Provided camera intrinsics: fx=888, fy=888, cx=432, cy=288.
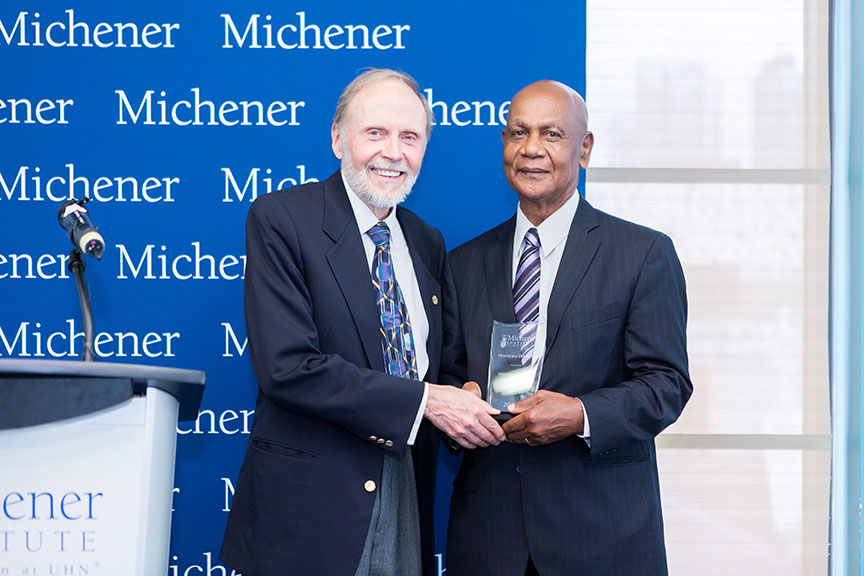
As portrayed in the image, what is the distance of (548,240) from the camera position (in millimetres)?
2352

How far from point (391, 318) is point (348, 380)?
0.24 metres

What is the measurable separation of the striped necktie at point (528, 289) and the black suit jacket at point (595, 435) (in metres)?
0.03

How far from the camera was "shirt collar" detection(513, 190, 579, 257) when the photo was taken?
2.35m

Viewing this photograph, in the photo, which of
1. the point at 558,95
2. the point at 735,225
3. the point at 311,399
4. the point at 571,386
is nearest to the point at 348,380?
the point at 311,399

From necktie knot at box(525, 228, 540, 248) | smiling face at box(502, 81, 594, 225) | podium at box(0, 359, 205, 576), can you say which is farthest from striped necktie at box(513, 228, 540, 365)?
podium at box(0, 359, 205, 576)

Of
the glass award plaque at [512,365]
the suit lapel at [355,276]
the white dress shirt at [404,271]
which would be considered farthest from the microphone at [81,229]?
the glass award plaque at [512,365]

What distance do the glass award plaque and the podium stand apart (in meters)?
0.84

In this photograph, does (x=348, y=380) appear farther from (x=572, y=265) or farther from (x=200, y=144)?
(x=200, y=144)

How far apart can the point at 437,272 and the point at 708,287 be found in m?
1.07

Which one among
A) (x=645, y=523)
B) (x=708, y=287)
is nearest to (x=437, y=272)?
(x=645, y=523)

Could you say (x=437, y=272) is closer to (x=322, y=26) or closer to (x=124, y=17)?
(x=322, y=26)

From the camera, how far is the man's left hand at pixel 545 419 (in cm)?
202

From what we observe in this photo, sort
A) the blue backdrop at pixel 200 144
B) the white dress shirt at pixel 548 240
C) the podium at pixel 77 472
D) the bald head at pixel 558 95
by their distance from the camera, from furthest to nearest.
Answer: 1. the blue backdrop at pixel 200 144
2. the bald head at pixel 558 95
3. the white dress shirt at pixel 548 240
4. the podium at pixel 77 472

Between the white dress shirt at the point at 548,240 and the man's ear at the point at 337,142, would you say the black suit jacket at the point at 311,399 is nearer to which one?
the man's ear at the point at 337,142
